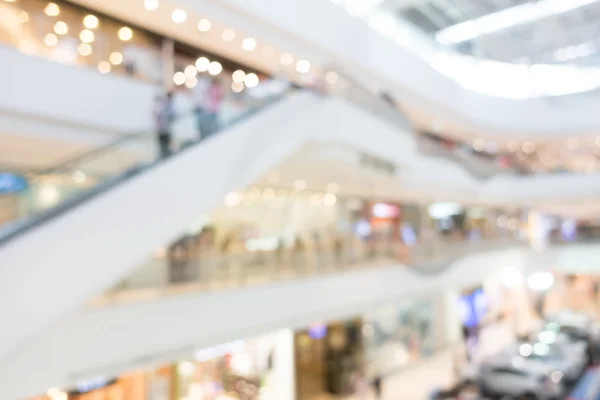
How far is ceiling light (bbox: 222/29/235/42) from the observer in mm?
9398

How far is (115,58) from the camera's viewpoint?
29.2ft

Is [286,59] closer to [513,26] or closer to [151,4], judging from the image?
[151,4]

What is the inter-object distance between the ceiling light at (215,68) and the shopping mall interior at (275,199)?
0.05 metres

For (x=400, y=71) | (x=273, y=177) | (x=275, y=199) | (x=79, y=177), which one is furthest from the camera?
(x=275, y=199)

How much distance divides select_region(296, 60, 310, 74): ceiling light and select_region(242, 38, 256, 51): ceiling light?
1.27m

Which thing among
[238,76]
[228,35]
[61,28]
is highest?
[238,76]

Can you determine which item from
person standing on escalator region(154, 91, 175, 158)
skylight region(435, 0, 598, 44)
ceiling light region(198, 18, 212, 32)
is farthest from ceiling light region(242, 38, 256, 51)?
skylight region(435, 0, 598, 44)

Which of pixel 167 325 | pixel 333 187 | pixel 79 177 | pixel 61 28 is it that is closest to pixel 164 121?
pixel 79 177

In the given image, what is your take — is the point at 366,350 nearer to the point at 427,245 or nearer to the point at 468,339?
the point at 427,245

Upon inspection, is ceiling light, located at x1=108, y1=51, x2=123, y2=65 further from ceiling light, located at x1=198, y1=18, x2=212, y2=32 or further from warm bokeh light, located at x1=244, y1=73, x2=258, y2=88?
warm bokeh light, located at x1=244, y1=73, x2=258, y2=88

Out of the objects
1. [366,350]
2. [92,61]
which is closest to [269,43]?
[92,61]

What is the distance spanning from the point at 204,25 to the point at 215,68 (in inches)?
90.0

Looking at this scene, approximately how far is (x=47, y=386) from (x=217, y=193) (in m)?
2.50

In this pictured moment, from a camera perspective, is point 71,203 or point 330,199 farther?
point 330,199
